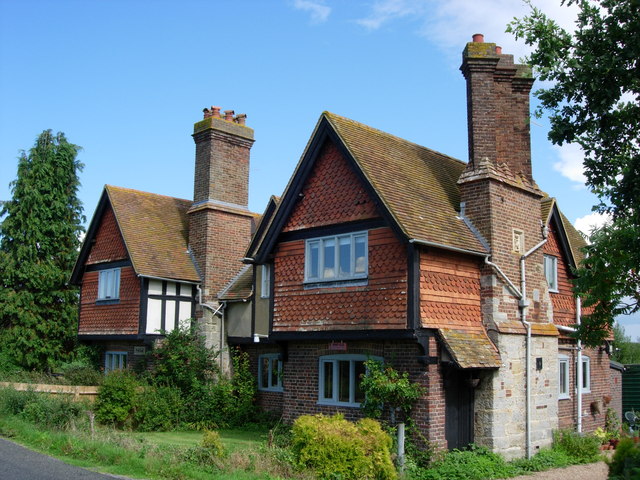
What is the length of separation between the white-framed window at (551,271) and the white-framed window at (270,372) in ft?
28.1

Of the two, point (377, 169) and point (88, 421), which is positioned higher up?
point (377, 169)

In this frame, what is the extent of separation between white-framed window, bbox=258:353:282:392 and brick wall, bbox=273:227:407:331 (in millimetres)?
4752

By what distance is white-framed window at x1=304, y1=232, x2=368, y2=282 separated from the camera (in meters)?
15.5

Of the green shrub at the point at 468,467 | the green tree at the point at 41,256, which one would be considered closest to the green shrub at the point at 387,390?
the green shrub at the point at 468,467

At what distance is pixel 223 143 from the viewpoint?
2438 cm

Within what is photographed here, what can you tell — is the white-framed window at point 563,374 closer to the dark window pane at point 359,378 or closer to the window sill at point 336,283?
the dark window pane at point 359,378

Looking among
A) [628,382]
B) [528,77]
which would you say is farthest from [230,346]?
[628,382]

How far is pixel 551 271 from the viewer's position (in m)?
19.5

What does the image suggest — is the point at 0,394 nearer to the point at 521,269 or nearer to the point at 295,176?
the point at 295,176

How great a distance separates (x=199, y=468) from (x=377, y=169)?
7786mm

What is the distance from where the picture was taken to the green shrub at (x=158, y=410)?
19984mm

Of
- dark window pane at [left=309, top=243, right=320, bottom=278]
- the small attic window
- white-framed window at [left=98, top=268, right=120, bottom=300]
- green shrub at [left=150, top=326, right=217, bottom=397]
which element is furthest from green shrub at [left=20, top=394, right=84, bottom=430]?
the small attic window

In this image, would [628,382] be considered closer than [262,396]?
No

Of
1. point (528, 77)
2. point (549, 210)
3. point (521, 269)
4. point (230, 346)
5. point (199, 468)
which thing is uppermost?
point (528, 77)
